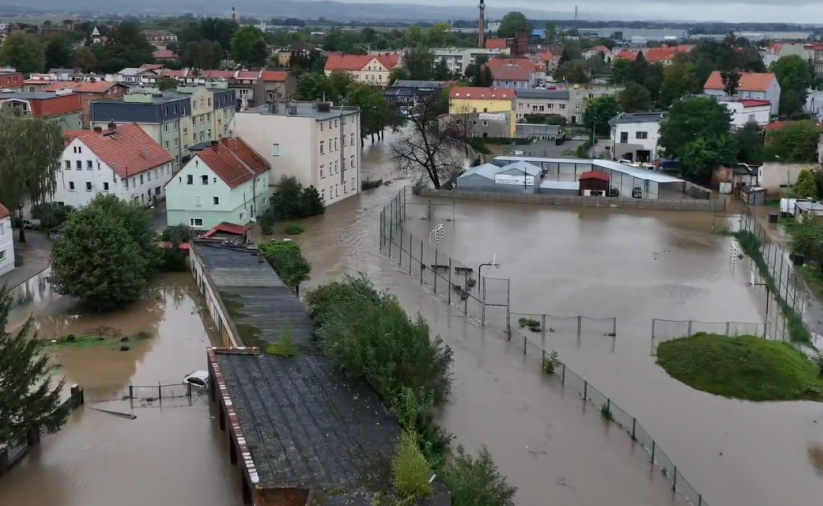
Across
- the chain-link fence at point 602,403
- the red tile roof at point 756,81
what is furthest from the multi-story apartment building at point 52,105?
Result: the red tile roof at point 756,81

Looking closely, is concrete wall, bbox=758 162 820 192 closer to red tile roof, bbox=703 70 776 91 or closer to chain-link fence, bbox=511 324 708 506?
chain-link fence, bbox=511 324 708 506

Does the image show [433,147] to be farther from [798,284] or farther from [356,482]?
[356,482]

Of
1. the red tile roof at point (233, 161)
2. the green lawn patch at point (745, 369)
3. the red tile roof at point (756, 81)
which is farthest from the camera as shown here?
the red tile roof at point (756, 81)

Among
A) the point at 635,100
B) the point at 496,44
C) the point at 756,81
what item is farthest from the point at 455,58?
the point at 635,100

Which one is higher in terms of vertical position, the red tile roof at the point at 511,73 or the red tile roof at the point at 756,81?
the red tile roof at the point at 511,73

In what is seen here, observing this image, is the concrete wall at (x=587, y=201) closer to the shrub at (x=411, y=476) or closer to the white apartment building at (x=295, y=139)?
the white apartment building at (x=295, y=139)

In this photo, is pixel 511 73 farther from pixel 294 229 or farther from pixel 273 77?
pixel 294 229

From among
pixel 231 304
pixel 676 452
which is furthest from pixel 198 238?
pixel 676 452
